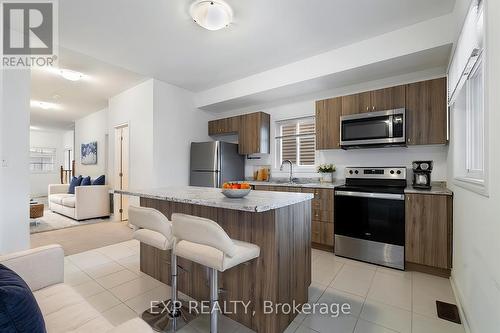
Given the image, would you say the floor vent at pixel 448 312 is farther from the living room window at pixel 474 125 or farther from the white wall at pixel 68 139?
the white wall at pixel 68 139

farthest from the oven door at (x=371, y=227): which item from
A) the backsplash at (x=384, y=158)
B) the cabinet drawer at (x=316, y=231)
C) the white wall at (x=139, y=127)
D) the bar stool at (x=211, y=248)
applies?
the white wall at (x=139, y=127)

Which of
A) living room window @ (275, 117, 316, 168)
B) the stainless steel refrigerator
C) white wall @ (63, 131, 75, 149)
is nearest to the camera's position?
living room window @ (275, 117, 316, 168)

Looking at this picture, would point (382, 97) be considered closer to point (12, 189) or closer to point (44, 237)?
point (12, 189)

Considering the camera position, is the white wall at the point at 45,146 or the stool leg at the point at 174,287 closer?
the stool leg at the point at 174,287

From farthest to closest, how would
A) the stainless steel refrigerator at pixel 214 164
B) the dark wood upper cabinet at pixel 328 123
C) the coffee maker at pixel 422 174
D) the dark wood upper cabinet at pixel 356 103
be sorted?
the stainless steel refrigerator at pixel 214 164 < the dark wood upper cabinet at pixel 328 123 < the dark wood upper cabinet at pixel 356 103 < the coffee maker at pixel 422 174

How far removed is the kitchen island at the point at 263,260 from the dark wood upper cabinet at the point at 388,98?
1916 mm

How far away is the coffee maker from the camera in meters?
2.83

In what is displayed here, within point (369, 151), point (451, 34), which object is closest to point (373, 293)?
point (369, 151)

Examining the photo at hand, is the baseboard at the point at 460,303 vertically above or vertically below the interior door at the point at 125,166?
below

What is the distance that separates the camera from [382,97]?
2998mm

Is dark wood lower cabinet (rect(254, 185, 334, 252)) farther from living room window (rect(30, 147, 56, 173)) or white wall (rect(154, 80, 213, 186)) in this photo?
living room window (rect(30, 147, 56, 173))

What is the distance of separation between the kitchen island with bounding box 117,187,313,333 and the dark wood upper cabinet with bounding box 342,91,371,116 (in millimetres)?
1866

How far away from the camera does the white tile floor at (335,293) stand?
1727 mm

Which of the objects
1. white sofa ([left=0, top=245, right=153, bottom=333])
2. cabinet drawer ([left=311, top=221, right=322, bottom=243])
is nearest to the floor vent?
cabinet drawer ([left=311, top=221, right=322, bottom=243])
